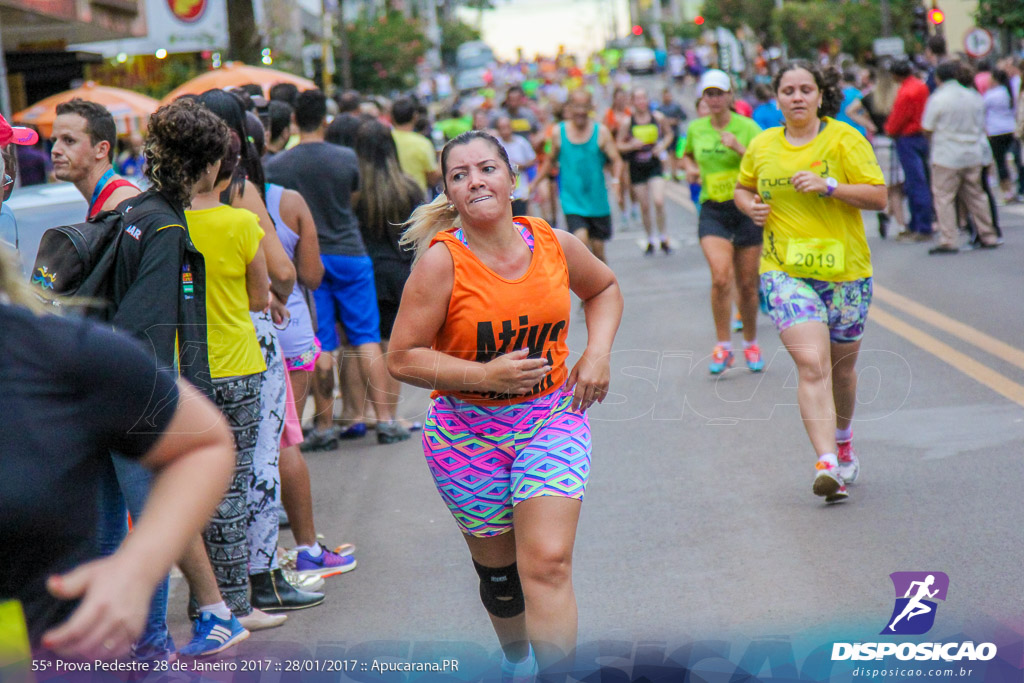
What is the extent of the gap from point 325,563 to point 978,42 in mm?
21914

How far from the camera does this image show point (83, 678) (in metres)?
2.05

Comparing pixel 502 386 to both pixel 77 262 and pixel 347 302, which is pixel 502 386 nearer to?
pixel 77 262

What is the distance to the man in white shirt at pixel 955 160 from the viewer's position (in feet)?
44.9

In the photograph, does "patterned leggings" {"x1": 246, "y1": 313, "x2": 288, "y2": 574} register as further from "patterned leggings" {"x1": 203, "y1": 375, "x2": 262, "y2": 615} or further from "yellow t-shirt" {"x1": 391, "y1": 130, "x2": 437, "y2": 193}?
"yellow t-shirt" {"x1": 391, "y1": 130, "x2": 437, "y2": 193}

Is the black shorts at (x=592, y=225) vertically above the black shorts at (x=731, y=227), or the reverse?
the black shorts at (x=731, y=227)

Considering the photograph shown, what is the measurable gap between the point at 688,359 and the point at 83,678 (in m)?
7.89

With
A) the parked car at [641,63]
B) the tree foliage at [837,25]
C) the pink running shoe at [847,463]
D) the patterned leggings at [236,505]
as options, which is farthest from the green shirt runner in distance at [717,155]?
the parked car at [641,63]

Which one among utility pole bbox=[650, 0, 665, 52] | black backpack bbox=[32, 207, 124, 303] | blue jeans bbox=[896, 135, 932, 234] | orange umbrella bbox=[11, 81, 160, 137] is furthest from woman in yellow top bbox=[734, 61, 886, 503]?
utility pole bbox=[650, 0, 665, 52]

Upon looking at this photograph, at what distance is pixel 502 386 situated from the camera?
3639 mm

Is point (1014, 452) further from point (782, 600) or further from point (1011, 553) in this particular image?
point (782, 600)

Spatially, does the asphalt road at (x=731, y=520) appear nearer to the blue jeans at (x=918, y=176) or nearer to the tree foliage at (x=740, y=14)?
the blue jeans at (x=918, y=176)

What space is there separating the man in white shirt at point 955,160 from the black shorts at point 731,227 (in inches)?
221

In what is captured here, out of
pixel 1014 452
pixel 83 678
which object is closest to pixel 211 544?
pixel 83 678

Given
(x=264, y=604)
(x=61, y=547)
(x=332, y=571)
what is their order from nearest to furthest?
(x=61, y=547)
(x=264, y=604)
(x=332, y=571)
